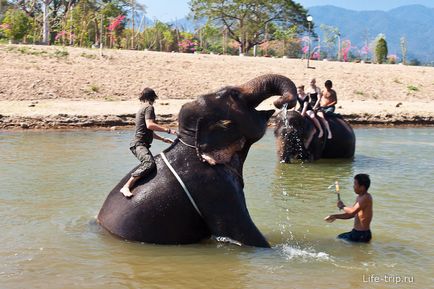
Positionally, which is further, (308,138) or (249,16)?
(249,16)

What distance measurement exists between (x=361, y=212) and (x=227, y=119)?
180cm

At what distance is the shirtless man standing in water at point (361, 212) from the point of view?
22.8 ft

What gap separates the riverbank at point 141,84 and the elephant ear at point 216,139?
1248 centimetres

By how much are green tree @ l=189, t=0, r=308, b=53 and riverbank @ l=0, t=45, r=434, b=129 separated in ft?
71.4

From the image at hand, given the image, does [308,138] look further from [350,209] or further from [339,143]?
[350,209]

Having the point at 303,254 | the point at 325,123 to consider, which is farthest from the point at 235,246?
the point at 325,123

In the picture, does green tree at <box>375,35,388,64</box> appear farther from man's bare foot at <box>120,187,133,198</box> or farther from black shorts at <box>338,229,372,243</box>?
man's bare foot at <box>120,187,133,198</box>

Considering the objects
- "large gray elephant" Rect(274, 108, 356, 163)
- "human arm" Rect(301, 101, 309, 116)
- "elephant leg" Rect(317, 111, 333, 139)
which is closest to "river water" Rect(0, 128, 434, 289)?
"large gray elephant" Rect(274, 108, 356, 163)

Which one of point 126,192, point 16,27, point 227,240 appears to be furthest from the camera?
point 16,27

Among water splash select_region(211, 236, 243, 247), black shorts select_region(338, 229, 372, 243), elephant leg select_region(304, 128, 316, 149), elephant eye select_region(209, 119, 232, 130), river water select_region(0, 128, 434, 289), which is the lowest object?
river water select_region(0, 128, 434, 289)

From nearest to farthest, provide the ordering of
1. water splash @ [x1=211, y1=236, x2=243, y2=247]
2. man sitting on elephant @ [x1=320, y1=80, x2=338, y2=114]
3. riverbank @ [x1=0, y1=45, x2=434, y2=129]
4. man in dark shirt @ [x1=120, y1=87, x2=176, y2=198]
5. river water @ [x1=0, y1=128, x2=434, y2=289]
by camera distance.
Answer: river water @ [x1=0, y1=128, x2=434, y2=289] → water splash @ [x1=211, y1=236, x2=243, y2=247] → man in dark shirt @ [x1=120, y1=87, x2=176, y2=198] → man sitting on elephant @ [x1=320, y1=80, x2=338, y2=114] → riverbank @ [x1=0, y1=45, x2=434, y2=129]

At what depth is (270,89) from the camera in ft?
20.3

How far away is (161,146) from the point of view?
1500cm

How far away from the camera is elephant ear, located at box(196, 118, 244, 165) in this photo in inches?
245
